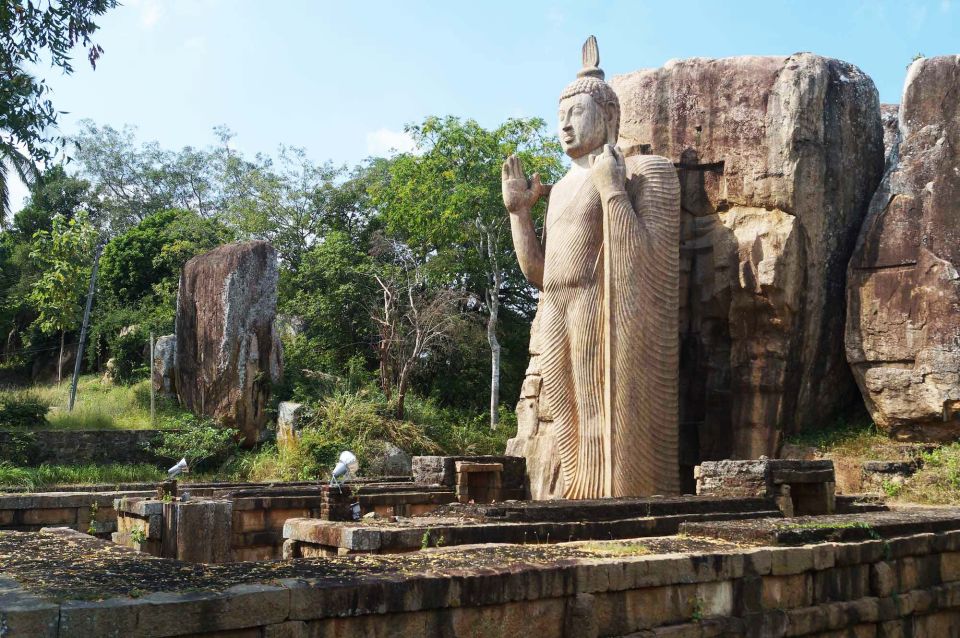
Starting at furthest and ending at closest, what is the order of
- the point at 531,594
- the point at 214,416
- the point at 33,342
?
the point at 33,342
the point at 214,416
the point at 531,594

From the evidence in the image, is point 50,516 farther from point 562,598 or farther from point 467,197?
point 467,197

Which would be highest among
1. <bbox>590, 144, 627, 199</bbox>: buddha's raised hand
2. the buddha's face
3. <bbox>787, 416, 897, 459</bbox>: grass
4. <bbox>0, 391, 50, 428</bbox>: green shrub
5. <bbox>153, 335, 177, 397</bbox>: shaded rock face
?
the buddha's face

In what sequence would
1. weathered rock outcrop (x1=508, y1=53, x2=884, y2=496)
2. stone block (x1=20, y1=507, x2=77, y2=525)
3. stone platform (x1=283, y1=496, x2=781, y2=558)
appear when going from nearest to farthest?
stone platform (x1=283, y1=496, x2=781, y2=558) → stone block (x1=20, y1=507, x2=77, y2=525) → weathered rock outcrop (x1=508, y1=53, x2=884, y2=496)

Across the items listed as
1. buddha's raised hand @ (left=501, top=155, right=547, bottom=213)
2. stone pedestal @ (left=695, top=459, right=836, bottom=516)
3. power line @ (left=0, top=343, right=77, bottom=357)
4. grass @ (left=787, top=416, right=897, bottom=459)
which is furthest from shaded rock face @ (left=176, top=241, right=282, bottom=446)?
stone pedestal @ (left=695, top=459, right=836, bottom=516)

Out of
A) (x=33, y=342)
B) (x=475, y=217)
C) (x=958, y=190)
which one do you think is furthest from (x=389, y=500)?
(x=33, y=342)

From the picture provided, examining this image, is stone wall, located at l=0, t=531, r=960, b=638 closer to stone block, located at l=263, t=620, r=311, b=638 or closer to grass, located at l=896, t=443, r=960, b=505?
stone block, located at l=263, t=620, r=311, b=638

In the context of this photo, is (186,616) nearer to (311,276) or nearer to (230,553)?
(230,553)

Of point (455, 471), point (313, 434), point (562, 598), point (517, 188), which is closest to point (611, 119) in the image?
point (517, 188)

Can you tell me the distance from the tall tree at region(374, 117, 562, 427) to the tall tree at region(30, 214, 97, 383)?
23.9 feet

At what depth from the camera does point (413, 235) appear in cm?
2316

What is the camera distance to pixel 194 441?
17.6 meters

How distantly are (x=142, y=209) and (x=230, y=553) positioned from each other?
1067 inches

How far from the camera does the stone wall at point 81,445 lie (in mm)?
16859

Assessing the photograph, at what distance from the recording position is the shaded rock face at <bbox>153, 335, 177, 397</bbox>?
65.8 feet
